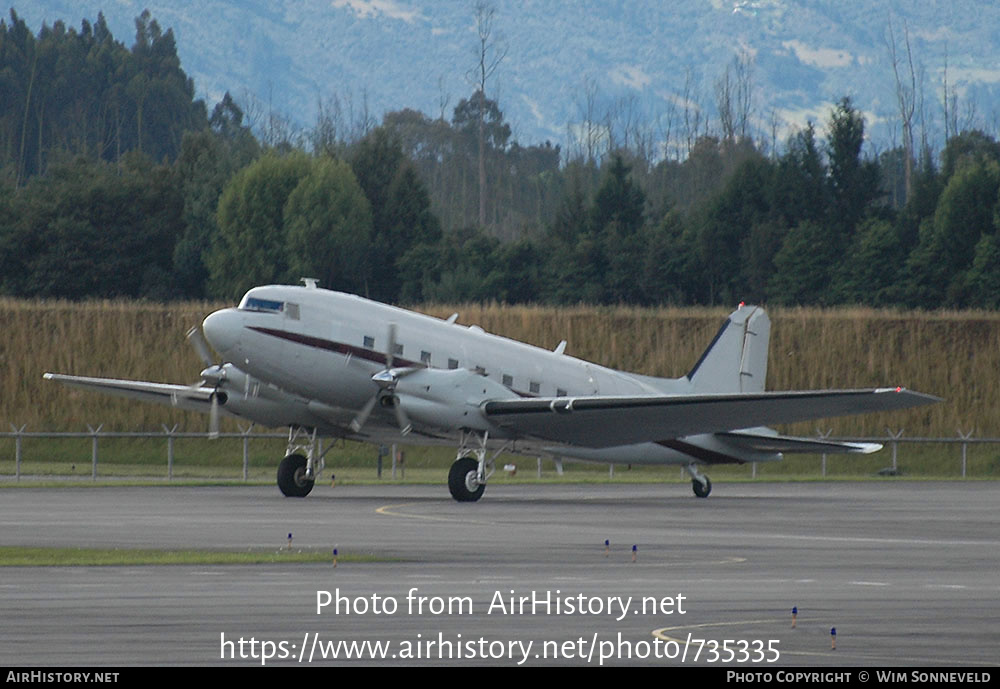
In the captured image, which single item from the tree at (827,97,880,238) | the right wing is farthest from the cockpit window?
the tree at (827,97,880,238)

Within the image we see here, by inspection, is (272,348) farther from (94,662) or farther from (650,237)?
(650,237)

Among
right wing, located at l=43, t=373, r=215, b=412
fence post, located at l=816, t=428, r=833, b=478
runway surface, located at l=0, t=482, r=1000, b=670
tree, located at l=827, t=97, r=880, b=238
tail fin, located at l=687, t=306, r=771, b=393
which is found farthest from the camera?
tree, located at l=827, t=97, r=880, b=238

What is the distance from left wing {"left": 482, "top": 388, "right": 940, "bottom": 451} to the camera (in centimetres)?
3422

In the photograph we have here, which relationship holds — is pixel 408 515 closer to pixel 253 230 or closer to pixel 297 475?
pixel 297 475

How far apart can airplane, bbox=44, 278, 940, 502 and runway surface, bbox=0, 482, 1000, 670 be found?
3.18m

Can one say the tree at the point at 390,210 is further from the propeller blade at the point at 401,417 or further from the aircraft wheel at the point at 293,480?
the propeller blade at the point at 401,417

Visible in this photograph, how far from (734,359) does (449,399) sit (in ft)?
30.7

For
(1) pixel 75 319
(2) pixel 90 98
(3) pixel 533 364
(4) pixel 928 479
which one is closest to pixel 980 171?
(4) pixel 928 479

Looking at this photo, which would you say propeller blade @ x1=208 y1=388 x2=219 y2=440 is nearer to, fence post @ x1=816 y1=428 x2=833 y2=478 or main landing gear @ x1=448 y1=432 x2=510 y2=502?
main landing gear @ x1=448 y1=432 x2=510 y2=502

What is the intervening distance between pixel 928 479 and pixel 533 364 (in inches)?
640

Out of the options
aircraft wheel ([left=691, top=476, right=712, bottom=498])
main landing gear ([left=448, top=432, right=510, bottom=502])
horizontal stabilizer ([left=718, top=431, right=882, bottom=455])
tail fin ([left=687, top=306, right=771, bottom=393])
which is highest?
tail fin ([left=687, top=306, right=771, bottom=393])

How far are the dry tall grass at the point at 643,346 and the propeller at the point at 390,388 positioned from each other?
2456cm

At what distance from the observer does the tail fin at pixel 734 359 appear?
41500 mm

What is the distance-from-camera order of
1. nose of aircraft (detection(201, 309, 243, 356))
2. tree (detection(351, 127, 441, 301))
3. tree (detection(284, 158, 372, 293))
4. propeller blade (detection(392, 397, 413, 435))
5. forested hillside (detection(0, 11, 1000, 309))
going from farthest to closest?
tree (detection(351, 127, 441, 301))
tree (detection(284, 158, 372, 293))
forested hillside (detection(0, 11, 1000, 309))
propeller blade (detection(392, 397, 413, 435))
nose of aircraft (detection(201, 309, 243, 356))
